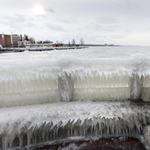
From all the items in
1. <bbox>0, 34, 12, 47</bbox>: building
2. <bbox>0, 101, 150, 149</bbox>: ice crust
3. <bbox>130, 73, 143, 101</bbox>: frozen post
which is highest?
<bbox>0, 34, 12, 47</bbox>: building

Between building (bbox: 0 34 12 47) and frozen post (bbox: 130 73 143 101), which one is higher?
building (bbox: 0 34 12 47)

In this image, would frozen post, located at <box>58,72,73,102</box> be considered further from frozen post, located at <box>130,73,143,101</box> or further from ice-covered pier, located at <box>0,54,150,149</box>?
frozen post, located at <box>130,73,143,101</box>

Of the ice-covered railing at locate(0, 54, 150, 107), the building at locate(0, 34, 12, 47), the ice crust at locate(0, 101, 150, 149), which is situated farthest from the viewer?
the building at locate(0, 34, 12, 47)

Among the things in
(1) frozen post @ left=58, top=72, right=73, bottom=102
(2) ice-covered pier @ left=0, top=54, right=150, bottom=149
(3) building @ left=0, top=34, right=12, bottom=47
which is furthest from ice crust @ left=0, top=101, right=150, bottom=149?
(3) building @ left=0, top=34, right=12, bottom=47

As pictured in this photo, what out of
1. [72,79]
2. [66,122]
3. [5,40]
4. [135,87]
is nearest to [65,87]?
[72,79]

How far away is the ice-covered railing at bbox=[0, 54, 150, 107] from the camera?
2.83m

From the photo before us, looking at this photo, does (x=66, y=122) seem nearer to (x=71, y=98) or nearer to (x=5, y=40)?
(x=71, y=98)

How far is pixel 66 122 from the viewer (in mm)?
2551

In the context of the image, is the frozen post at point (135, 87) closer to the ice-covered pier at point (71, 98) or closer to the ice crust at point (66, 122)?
the ice-covered pier at point (71, 98)

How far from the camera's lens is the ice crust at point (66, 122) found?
2465 millimetres

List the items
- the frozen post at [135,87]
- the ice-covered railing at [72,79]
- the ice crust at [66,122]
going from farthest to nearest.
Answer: the frozen post at [135,87]
the ice-covered railing at [72,79]
the ice crust at [66,122]

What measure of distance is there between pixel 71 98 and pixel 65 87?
0.36 meters

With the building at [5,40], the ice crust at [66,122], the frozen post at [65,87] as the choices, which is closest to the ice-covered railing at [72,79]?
the frozen post at [65,87]

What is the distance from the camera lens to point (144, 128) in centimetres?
264
